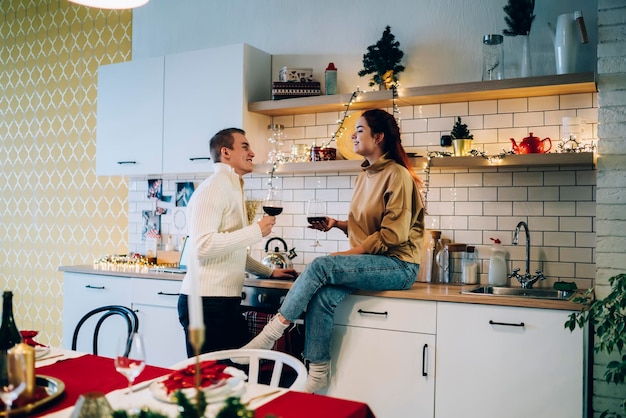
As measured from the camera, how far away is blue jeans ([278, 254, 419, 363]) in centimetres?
314

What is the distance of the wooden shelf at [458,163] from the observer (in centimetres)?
321

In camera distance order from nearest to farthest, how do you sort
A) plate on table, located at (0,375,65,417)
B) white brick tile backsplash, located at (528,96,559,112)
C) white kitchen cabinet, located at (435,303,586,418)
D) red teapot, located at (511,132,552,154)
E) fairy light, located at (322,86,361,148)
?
1. plate on table, located at (0,375,65,417)
2. white kitchen cabinet, located at (435,303,586,418)
3. red teapot, located at (511,132,552,154)
4. white brick tile backsplash, located at (528,96,559,112)
5. fairy light, located at (322,86,361,148)

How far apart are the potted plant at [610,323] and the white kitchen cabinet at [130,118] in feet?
9.39

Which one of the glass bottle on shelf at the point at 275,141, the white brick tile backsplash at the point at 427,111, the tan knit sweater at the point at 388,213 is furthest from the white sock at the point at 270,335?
the white brick tile backsplash at the point at 427,111

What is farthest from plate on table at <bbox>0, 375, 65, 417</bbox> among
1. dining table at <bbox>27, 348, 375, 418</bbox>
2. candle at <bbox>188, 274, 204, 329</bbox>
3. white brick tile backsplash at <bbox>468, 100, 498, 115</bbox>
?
white brick tile backsplash at <bbox>468, 100, 498, 115</bbox>

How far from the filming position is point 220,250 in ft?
9.93

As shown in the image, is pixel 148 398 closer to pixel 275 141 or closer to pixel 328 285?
pixel 328 285

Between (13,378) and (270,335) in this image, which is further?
(270,335)

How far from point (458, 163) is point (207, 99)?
5.63ft

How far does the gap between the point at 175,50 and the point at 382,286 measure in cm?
270

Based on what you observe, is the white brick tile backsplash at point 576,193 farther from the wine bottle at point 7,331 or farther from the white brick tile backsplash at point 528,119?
the wine bottle at point 7,331

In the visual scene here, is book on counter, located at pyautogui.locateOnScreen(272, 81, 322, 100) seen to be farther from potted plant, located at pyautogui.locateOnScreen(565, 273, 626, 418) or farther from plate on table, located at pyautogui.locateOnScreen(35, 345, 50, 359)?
plate on table, located at pyautogui.locateOnScreen(35, 345, 50, 359)

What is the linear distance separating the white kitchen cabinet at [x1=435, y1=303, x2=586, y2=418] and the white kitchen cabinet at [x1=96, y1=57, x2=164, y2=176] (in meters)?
2.38

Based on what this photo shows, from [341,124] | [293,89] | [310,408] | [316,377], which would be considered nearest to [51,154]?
[293,89]
